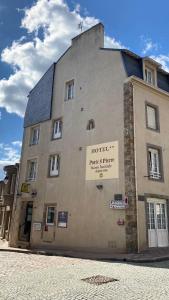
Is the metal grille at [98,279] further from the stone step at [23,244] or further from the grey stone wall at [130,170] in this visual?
the stone step at [23,244]

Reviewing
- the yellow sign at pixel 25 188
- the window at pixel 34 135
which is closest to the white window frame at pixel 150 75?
the window at pixel 34 135

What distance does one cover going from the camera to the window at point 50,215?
1584 centimetres

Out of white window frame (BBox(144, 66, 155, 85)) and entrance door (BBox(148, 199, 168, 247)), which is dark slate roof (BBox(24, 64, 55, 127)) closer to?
white window frame (BBox(144, 66, 155, 85))

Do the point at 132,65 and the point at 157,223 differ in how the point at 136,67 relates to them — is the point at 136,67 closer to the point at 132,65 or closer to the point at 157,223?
the point at 132,65

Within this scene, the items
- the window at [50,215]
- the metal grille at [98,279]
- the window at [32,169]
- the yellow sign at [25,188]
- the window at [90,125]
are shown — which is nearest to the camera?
the metal grille at [98,279]

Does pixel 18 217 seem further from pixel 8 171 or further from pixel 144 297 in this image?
pixel 144 297

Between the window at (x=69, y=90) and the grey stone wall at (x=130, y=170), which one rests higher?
the window at (x=69, y=90)

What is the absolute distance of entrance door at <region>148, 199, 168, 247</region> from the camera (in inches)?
513

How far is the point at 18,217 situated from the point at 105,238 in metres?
7.15

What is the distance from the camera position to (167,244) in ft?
44.4

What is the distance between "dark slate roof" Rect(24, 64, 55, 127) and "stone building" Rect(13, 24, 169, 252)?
0.16 m

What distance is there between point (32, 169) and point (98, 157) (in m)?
6.16

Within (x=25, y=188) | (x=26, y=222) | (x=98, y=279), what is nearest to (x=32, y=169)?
(x=25, y=188)

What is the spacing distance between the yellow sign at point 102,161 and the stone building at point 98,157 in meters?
0.05
